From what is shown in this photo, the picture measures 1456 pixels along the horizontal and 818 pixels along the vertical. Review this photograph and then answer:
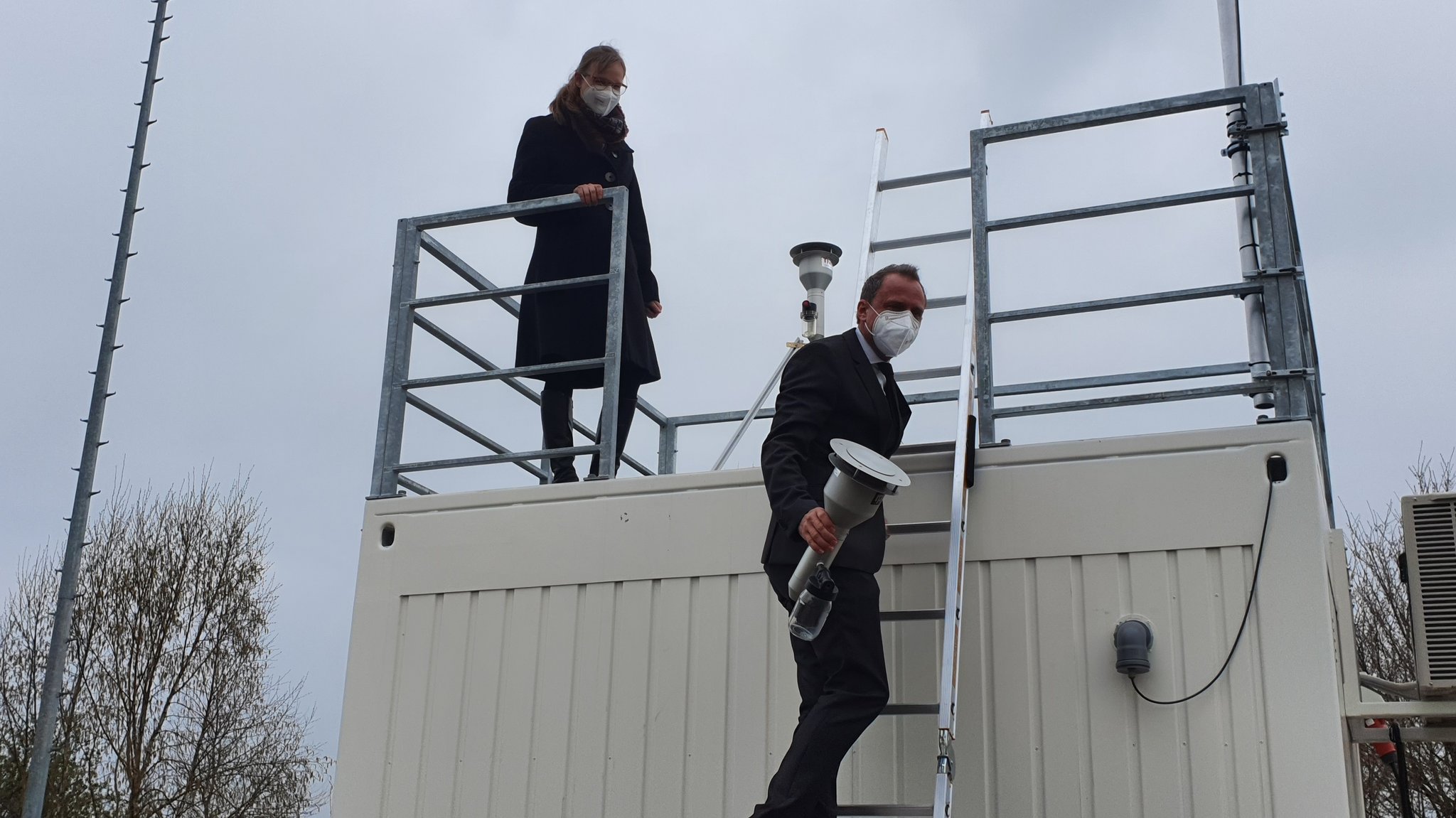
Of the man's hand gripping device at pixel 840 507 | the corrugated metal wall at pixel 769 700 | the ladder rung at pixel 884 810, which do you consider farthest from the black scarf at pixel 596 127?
the ladder rung at pixel 884 810

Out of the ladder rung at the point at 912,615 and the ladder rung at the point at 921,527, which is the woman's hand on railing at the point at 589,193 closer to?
the ladder rung at the point at 921,527

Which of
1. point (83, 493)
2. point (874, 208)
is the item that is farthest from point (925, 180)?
point (83, 493)

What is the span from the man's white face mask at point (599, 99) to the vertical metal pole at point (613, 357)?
59 cm

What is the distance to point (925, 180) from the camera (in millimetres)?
5691

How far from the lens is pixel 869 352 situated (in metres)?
4.04

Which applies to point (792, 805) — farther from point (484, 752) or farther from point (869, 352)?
point (484, 752)

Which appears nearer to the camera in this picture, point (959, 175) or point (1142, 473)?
point (1142, 473)

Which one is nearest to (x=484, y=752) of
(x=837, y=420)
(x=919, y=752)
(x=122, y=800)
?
(x=919, y=752)

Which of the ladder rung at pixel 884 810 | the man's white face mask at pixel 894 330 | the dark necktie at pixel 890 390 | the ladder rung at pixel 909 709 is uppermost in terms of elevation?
the man's white face mask at pixel 894 330

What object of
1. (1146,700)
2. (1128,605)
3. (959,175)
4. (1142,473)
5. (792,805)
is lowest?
(792,805)

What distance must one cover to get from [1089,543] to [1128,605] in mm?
217

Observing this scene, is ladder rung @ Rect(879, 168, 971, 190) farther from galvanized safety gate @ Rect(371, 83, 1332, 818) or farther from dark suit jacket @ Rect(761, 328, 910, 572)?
dark suit jacket @ Rect(761, 328, 910, 572)

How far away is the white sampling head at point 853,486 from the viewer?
3197 mm

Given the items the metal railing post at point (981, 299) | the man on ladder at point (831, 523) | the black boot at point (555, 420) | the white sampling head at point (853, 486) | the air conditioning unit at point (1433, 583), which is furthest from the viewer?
the black boot at point (555, 420)
